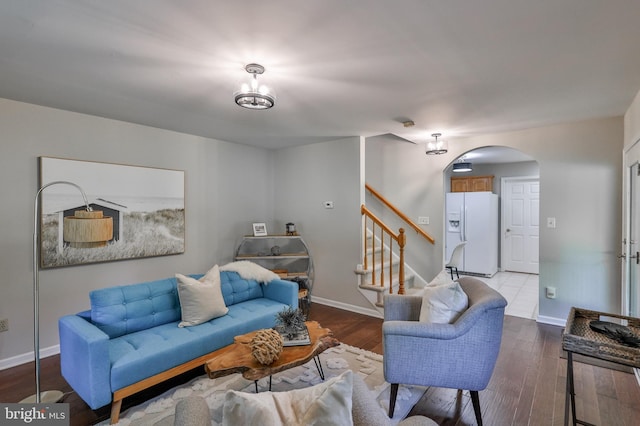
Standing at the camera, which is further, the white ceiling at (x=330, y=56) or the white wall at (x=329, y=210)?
the white wall at (x=329, y=210)

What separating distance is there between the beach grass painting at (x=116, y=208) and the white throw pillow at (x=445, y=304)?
2.44 m

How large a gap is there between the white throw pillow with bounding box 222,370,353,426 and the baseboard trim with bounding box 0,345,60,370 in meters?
3.24

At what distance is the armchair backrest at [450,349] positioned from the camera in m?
1.89

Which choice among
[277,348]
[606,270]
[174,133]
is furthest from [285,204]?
[606,270]

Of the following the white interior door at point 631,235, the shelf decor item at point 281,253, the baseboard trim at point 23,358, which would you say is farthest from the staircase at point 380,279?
the baseboard trim at point 23,358

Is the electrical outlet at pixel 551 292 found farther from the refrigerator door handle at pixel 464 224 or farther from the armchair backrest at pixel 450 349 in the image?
the refrigerator door handle at pixel 464 224

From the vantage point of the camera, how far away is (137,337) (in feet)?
7.70

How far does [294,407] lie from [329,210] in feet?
12.1

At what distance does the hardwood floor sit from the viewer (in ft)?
6.73

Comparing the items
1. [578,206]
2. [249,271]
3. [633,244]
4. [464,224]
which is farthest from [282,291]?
[464,224]

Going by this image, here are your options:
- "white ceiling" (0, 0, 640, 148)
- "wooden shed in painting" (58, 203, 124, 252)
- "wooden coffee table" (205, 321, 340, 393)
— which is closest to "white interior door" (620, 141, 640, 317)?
"white ceiling" (0, 0, 640, 148)

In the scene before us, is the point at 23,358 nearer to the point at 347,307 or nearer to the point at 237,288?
the point at 237,288

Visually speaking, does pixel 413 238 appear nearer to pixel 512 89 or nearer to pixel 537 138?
pixel 537 138

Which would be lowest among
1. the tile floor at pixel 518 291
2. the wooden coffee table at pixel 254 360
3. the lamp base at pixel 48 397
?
the tile floor at pixel 518 291
